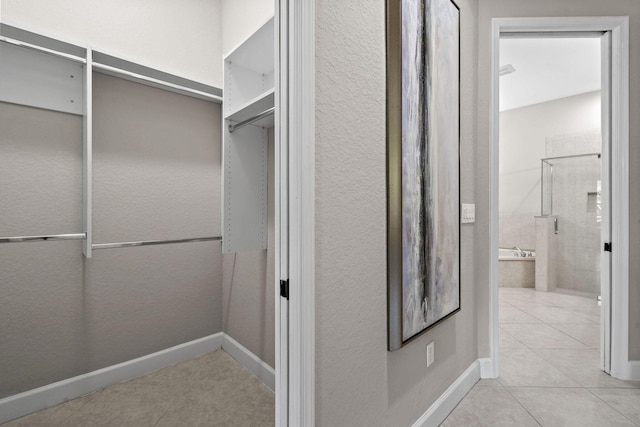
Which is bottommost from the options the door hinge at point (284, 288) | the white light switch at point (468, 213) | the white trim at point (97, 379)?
the white trim at point (97, 379)

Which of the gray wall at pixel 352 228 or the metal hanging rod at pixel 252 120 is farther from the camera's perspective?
the metal hanging rod at pixel 252 120

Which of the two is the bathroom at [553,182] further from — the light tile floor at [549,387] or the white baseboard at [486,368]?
the white baseboard at [486,368]

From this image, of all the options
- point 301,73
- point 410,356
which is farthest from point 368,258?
point 301,73

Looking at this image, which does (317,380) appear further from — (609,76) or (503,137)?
(503,137)

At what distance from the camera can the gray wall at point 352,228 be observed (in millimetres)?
1035

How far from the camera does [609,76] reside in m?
2.08

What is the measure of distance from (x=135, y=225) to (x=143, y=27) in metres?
1.34

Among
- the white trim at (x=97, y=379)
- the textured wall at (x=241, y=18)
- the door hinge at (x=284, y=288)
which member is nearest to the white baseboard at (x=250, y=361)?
the white trim at (x=97, y=379)

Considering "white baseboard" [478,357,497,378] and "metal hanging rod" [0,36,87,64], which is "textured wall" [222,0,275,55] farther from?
"white baseboard" [478,357,497,378]

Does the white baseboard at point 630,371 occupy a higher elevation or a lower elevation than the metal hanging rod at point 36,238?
lower

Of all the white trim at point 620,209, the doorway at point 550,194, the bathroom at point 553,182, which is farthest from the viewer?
the bathroom at point 553,182

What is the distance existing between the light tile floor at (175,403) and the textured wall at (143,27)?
203 centimetres

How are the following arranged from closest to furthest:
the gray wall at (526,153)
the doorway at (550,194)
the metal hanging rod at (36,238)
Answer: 1. the metal hanging rod at (36,238)
2. the doorway at (550,194)
3. the gray wall at (526,153)

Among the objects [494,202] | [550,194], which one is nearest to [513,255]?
[550,194]
